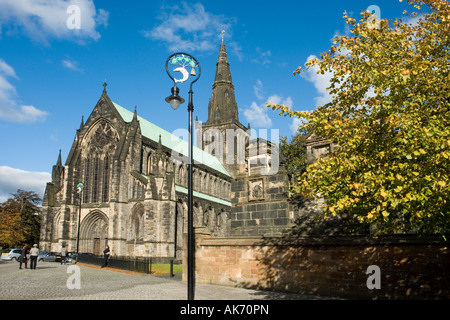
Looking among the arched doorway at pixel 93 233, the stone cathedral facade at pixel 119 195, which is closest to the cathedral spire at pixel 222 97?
the stone cathedral facade at pixel 119 195

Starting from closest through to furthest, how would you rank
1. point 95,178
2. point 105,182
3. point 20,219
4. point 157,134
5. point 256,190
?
point 256,190
point 105,182
point 95,178
point 157,134
point 20,219

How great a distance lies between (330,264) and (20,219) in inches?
2235

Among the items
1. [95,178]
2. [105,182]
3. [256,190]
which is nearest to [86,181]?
[95,178]

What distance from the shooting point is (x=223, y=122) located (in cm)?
6744

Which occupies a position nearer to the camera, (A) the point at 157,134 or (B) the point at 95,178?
(B) the point at 95,178

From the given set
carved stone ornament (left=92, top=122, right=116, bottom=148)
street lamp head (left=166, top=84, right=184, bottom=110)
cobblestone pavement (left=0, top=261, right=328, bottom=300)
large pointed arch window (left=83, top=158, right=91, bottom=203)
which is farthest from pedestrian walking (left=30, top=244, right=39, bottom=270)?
carved stone ornament (left=92, top=122, right=116, bottom=148)

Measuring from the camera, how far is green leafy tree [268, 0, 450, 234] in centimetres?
667

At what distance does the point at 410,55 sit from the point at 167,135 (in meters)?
45.0

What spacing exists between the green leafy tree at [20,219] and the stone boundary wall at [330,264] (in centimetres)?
4901

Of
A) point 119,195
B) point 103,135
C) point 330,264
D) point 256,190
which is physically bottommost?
point 330,264

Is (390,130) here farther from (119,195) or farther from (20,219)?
(20,219)

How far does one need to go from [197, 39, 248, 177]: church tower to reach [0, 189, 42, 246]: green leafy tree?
102 ft

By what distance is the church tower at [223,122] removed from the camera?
219 feet

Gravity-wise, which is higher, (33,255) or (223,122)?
(223,122)
